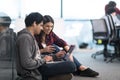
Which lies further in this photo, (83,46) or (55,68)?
(83,46)

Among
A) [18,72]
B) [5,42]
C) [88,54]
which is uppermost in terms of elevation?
[5,42]

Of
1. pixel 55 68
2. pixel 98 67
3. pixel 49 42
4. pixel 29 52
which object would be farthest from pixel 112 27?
pixel 29 52

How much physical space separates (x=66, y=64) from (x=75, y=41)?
439 centimetres

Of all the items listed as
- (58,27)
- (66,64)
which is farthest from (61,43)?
(58,27)

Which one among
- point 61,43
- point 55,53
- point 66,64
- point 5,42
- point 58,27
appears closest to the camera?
point 5,42

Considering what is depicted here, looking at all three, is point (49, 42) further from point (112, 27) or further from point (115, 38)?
point (112, 27)

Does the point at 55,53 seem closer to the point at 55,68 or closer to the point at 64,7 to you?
the point at 55,68

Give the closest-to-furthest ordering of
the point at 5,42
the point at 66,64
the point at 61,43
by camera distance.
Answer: the point at 5,42 < the point at 66,64 < the point at 61,43

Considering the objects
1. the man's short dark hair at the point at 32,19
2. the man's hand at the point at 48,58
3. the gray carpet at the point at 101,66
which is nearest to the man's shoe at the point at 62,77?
the man's hand at the point at 48,58

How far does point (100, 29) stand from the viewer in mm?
6504

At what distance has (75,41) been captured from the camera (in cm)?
766

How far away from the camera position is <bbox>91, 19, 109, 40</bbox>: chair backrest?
6438 millimetres

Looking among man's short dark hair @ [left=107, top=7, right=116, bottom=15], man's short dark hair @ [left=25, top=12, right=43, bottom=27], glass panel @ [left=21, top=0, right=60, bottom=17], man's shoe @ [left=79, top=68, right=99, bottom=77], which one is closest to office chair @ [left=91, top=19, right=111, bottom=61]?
man's short dark hair @ [left=107, top=7, right=116, bottom=15]

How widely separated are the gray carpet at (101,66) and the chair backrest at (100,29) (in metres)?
0.47
